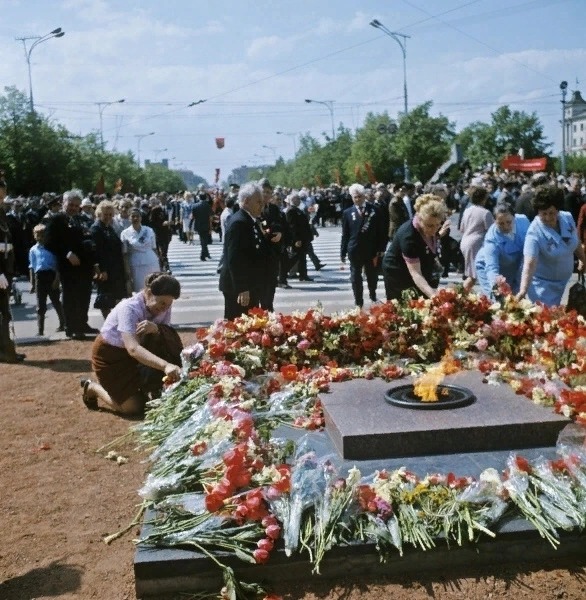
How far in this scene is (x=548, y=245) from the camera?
6875 millimetres

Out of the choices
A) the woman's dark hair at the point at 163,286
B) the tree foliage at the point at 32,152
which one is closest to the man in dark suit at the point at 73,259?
the woman's dark hair at the point at 163,286

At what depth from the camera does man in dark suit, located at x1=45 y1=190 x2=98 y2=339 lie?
1032 centimetres

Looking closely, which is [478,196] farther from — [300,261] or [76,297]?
[300,261]

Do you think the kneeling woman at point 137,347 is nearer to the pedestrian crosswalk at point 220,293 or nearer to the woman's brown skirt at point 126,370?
the woman's brown skirt at point 126,370

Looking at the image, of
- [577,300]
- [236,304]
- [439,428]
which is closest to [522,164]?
[577,300]

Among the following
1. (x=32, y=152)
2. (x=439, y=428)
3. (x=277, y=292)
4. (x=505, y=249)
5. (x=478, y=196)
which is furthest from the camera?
Result: (x=32, y=152)

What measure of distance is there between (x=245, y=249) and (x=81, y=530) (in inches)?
139

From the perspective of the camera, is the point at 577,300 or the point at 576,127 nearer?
the point at 577,300

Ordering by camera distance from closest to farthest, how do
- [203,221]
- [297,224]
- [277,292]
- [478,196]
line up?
[478,196]
[277,292]
[297,224]
[203,221]

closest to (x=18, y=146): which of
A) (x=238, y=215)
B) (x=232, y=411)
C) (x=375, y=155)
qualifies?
(x=375, y=155)

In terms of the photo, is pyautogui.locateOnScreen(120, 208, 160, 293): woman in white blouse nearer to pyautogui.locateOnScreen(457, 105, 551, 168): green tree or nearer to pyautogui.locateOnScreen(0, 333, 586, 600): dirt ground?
pyautogui.locateOnScreen(0, 333, 586, 600): dirt ground

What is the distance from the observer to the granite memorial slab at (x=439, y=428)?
4.89 metres

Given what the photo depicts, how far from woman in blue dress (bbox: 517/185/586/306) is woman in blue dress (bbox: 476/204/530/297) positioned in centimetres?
56

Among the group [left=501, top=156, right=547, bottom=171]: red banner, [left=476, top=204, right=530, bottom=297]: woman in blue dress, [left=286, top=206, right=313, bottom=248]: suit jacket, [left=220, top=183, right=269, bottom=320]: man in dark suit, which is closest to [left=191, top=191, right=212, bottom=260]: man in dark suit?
[left=286, top=206, right=313, bottom=248]: suit jacket
